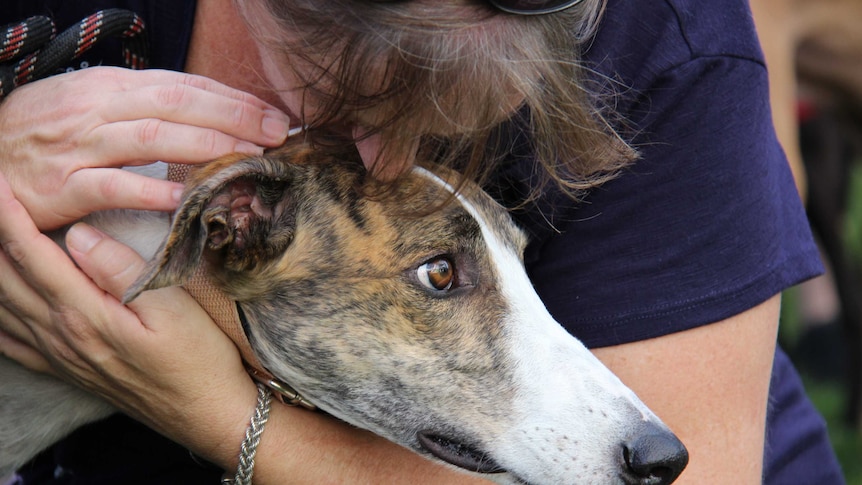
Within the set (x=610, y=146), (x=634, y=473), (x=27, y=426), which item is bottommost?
(x=27, y=426)

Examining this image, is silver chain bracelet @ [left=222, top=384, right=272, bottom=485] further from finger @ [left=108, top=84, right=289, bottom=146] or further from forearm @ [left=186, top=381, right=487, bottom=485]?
finger @ [left=108, top=84, right=289, bottom=146]

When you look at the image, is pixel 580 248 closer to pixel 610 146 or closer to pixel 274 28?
pixel 610 146

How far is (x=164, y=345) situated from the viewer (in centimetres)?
191

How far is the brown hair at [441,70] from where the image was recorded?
166cm

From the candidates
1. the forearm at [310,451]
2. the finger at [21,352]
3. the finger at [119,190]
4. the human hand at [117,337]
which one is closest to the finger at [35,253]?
the human hand at [117,337]

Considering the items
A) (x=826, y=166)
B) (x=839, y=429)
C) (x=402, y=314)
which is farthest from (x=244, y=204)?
(x=826, y=166)

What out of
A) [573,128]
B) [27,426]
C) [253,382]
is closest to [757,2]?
[573,128]

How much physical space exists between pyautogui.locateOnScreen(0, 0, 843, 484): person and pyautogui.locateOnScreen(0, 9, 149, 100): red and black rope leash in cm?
8

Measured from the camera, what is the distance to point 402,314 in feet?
6.40

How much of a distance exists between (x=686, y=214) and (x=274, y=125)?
0.88 m

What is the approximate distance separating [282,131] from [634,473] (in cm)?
94

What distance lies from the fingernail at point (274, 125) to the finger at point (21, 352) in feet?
2.24

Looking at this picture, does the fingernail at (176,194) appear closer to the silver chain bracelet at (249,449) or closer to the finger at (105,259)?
the finger at (105,259)

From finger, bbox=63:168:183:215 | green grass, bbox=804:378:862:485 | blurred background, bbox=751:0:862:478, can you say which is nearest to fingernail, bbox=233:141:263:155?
finger, bbox=63:168:183:215
